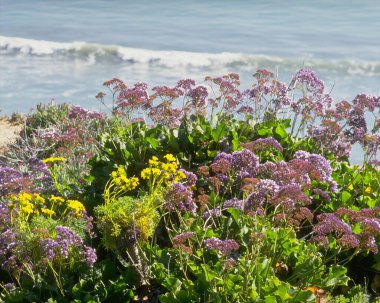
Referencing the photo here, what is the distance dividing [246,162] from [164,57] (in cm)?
1502

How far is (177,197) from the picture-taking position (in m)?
6.47

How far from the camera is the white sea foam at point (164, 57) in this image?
19953 millimetres

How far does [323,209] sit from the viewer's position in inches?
302

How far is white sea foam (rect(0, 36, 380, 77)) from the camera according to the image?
20.0 meters

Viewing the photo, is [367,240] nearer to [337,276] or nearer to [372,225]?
[372,225]

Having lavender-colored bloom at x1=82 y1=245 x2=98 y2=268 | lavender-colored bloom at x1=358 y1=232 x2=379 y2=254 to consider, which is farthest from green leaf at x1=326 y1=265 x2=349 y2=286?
lavender-colored bloom at x1=82 y1=245 x2=98 y2=268

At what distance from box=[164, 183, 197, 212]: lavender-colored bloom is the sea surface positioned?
30.1ft

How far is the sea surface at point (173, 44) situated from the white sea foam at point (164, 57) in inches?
1.0

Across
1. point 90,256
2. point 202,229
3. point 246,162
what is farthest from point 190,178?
point 90,256

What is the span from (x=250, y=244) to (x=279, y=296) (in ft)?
2.53

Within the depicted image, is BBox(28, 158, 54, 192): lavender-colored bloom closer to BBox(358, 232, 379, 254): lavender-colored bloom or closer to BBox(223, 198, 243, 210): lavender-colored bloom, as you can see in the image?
BBox(223, 198, 243, 210): lavender-colored bloom

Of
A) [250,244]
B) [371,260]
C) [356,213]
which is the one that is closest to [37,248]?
[250,244]

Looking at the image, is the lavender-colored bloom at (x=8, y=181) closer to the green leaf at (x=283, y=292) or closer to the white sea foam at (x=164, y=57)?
the green leaf at (x=283, y=292)

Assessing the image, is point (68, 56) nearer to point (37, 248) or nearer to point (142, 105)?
point (142, 105)
